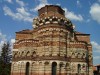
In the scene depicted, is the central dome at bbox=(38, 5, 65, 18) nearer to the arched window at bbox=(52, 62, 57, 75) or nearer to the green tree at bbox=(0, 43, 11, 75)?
the arched window at bbox=(52, 62, 57, 75)

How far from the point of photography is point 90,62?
101 feet

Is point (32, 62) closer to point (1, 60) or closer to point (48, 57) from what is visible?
point (48, 57)

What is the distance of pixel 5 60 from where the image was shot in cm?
4553

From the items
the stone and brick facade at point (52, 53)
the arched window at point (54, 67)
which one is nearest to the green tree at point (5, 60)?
the stone and brick facade at point (52, 53)

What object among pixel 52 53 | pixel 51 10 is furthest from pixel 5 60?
pixel 52 53

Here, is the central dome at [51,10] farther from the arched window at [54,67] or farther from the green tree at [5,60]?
the green tree at [5,60]

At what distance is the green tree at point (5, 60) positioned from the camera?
1675 inches

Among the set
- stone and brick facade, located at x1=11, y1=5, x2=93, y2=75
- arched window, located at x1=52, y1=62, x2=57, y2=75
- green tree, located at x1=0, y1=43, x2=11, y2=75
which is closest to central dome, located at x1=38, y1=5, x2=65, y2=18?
stone and brick facade, located at x1=11, y1=5, x2=93, y2=75

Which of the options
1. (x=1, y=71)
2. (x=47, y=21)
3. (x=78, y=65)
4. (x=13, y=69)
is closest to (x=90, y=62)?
(x=78, y=65)

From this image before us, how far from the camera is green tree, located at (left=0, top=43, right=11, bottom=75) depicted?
140 feet

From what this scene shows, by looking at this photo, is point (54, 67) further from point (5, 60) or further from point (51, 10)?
point (5, 60)

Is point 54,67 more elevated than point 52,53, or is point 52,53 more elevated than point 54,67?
point 52,53

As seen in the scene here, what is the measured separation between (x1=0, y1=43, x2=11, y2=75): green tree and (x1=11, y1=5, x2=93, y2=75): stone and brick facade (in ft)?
Result: 44.4

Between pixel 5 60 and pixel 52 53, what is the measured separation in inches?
800
